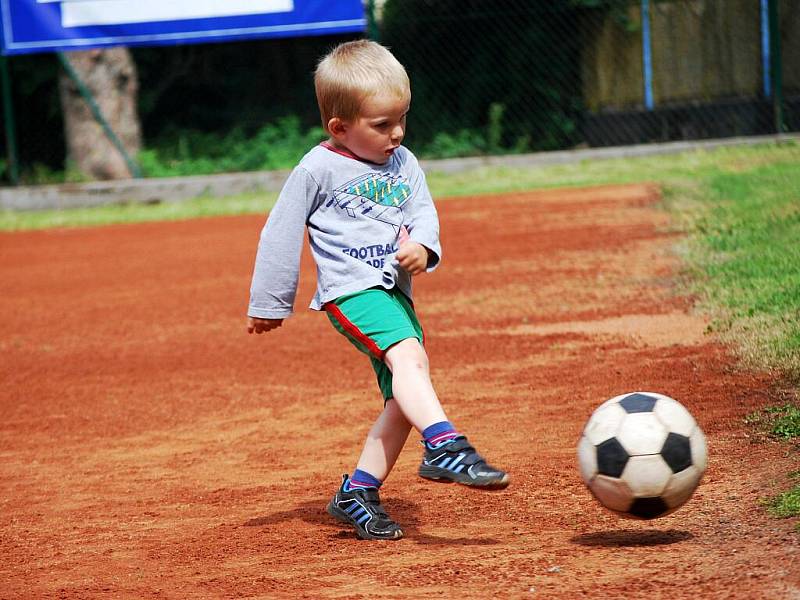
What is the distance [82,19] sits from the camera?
1459 cm

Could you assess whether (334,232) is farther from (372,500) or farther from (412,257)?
(372,500)

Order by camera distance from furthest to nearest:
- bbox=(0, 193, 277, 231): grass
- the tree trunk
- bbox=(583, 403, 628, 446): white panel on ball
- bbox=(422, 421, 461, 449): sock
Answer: the tree trunk < bbox=(0, 193, 277, 231): grass < bbox=(583, 403, 628, 446): white panel on ball < bbox=(422, 421, 461, 449): sock

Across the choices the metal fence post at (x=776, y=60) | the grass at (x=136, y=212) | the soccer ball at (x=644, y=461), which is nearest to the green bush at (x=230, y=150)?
the grass at (x=136, y=212)

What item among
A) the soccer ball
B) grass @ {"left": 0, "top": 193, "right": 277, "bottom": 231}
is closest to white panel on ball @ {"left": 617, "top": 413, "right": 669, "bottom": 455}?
the soccer ball

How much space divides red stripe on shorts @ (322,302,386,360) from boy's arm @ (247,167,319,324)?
5.7 inches

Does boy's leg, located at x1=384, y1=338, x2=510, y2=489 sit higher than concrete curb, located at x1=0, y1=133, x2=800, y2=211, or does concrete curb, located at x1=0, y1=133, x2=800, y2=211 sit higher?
boy's leg, located at x1=384, y1=338, x2=510, y2=489

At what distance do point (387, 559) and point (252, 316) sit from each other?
845 mm

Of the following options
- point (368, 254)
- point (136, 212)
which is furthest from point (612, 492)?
point (136, 212)

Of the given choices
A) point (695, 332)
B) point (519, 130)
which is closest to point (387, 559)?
point (695, 332)

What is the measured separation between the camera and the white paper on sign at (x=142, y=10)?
47.7 ft

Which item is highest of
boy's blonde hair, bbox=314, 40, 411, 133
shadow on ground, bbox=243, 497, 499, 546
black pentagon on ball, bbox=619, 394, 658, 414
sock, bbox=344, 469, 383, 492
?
boy's blonde hair, bbox=314, 40, 411, 133

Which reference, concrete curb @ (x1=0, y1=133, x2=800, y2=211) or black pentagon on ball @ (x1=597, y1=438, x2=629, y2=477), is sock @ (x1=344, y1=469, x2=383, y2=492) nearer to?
black pentagon on ball @ (x1=597, y1=438, x2=629, y2=477)

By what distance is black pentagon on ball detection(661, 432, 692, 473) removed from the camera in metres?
3.40

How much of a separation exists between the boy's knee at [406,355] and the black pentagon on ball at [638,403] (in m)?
0.61
